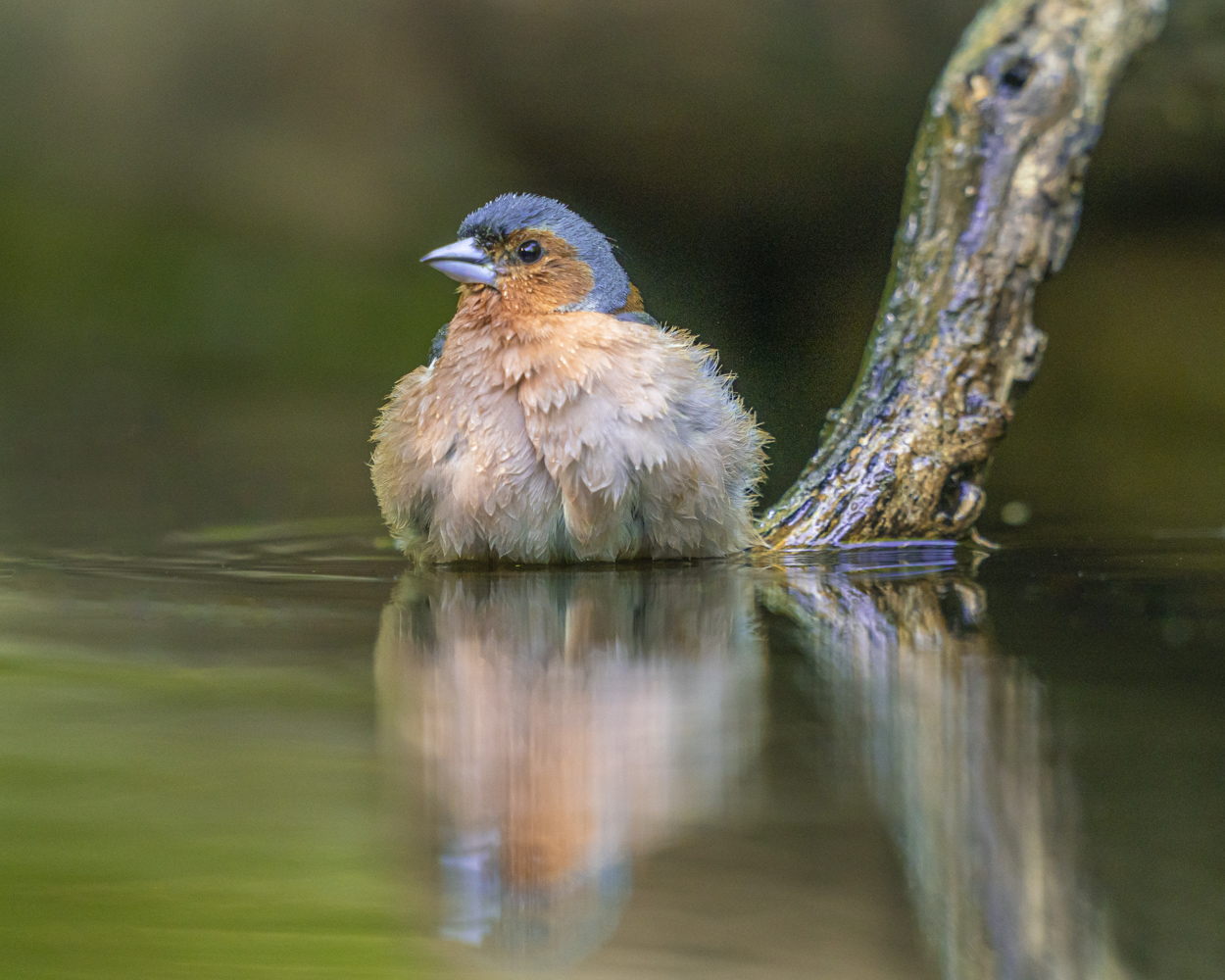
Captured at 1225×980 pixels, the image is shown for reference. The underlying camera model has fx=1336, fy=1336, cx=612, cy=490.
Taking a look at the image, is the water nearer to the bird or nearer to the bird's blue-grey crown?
the bird

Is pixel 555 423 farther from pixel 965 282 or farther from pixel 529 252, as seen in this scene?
pixel 965 282

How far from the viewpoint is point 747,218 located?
Result: 833 centimetres

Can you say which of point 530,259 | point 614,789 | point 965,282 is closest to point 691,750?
point 614,789

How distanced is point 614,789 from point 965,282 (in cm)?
331

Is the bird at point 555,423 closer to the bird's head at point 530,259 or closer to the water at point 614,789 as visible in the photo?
the bird's head at point 530,259

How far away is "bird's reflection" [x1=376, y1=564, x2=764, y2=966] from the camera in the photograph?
64.9 inches

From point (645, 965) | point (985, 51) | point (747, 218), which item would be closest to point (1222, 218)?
point (747, 218)

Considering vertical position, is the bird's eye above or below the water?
above

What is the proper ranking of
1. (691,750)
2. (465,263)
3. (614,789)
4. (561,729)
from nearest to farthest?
(614,789) → (691,750) → (561,729) → (465,263)

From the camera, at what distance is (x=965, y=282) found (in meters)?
4.82

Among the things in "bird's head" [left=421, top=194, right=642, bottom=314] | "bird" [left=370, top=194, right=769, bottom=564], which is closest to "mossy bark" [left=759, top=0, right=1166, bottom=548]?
"bird" [left=370, top=194, right=769, bottom=564]

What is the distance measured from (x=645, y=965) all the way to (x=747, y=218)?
287 inches

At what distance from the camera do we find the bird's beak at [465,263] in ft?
13.7

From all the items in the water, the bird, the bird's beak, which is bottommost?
the water
